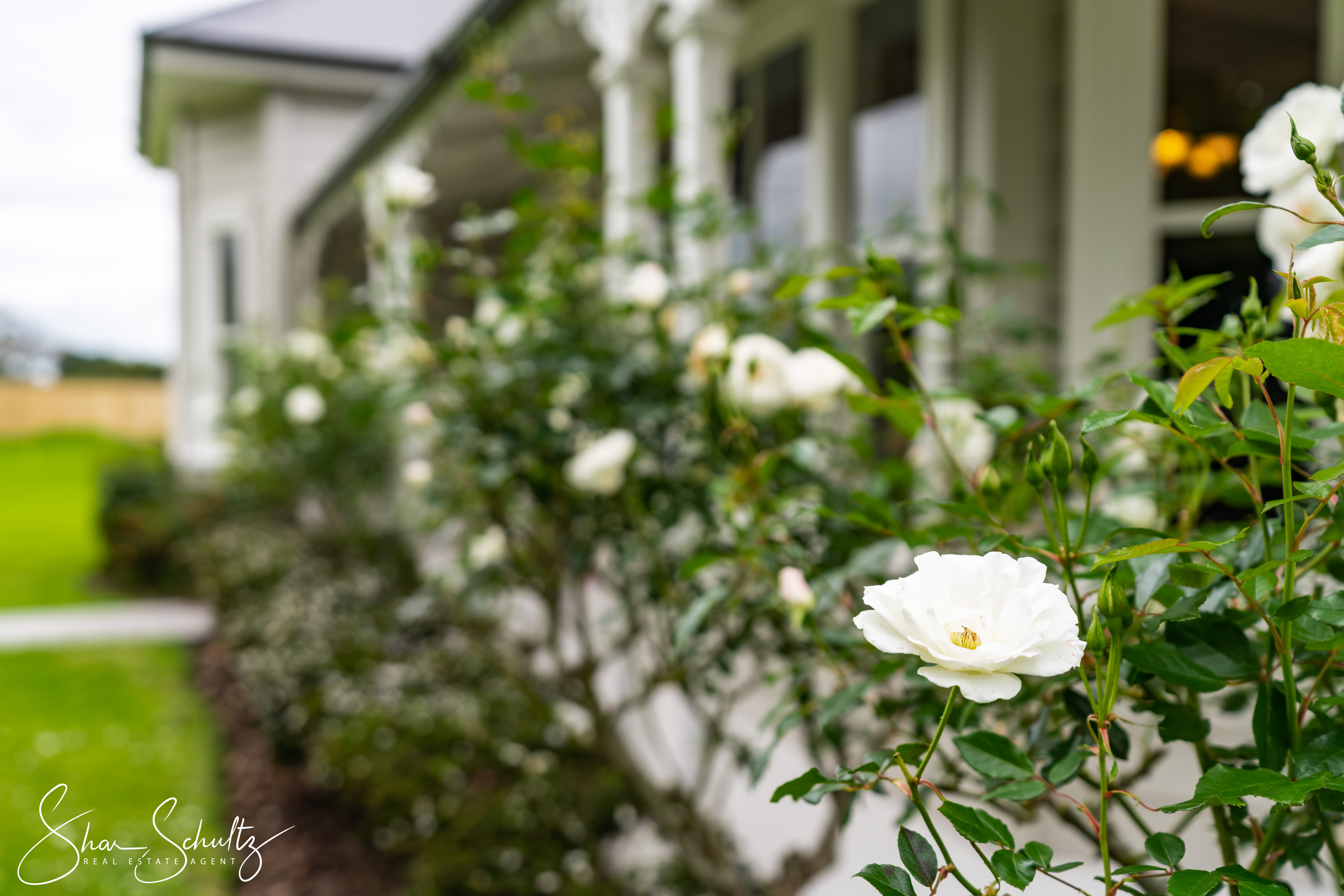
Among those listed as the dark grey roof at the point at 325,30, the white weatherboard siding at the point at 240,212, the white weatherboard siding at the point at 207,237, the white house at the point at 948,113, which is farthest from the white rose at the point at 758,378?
the white weatherboard siding at the point at 207,237

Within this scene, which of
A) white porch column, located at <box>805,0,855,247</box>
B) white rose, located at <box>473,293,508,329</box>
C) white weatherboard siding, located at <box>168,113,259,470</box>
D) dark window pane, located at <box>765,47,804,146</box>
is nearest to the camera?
white rose, located at <box>473,293,508,329</box>

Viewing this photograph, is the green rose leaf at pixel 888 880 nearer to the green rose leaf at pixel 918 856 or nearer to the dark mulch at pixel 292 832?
the green rose leaf at pixel 918 856

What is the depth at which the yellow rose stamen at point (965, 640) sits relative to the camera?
569mm

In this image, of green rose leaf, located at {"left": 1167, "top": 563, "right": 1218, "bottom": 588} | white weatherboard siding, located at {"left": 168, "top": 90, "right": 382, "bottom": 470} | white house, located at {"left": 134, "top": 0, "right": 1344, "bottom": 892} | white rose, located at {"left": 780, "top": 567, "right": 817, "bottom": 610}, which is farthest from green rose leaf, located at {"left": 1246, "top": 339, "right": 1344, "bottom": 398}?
white weatherboard siding, located at {"left": 168, "top": 90, "right": 382, "bottom": 470}

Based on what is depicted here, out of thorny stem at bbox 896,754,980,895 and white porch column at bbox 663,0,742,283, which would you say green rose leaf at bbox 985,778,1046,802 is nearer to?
thorny stem at bbox 896,754,980,895

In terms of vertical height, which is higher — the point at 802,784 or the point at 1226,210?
the point at 1226,210

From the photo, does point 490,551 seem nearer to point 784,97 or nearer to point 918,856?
point 918,856

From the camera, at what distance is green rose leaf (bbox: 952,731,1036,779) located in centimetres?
67

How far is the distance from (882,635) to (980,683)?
0.20 ft

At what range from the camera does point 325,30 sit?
27.7ft

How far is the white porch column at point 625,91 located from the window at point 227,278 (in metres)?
6.75

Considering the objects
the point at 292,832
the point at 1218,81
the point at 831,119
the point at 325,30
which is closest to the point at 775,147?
the point at 831,119

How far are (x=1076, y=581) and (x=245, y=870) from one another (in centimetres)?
268

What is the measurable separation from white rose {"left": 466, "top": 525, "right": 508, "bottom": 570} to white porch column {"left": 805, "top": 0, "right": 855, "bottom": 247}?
5.12 feet
